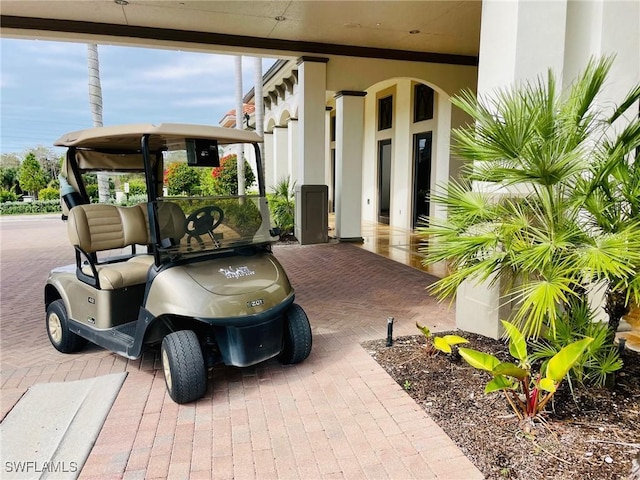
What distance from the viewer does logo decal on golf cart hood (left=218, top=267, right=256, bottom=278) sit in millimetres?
3092

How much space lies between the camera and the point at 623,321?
4215 mm

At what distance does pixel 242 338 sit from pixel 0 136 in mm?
33463

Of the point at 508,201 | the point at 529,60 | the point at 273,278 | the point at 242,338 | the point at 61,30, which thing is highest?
the point at 61,30

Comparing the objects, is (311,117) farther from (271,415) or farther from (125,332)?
(271,415)

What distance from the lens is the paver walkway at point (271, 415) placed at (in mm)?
2291

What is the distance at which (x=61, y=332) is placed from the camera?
3.68m

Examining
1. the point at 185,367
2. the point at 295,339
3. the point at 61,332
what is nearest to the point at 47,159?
the point at 61,332

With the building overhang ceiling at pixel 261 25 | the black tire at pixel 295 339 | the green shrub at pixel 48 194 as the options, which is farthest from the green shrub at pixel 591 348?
the green shrub at pixel 48 194

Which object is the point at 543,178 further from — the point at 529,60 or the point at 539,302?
the point at 529,60

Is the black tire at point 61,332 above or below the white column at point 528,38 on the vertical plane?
below

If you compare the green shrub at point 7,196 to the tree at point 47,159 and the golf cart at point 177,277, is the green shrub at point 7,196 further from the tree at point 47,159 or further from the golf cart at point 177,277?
the golf cart at point 177,277

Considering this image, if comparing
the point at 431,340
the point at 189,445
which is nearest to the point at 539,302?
the point at 431,340

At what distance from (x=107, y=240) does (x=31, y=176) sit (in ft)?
76.3

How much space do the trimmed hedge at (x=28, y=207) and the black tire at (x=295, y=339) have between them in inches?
832
